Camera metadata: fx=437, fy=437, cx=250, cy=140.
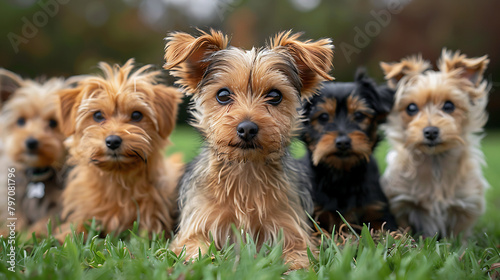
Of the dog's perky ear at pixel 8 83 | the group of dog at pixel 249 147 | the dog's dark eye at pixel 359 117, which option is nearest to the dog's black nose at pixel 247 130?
the group of dog at pixel 249 147

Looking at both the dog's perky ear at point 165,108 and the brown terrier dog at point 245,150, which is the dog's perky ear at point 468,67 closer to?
the brown terrier dog at point 245,150

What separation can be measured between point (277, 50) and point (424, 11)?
23.5 metres

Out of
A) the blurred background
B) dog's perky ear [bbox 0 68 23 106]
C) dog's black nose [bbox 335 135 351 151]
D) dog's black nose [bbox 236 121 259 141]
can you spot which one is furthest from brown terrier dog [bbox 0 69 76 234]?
the blurred background

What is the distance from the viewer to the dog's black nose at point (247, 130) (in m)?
3.36

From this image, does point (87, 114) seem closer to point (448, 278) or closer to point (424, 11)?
point (448, 278)

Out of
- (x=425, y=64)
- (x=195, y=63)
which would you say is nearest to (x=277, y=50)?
(x=195, y=63)

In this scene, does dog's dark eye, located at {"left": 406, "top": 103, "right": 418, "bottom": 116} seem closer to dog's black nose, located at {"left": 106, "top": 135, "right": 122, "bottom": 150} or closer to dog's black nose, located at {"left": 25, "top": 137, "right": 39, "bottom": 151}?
dog's black nose, located at {"left": 106, "top": 135, "right": 122, "bottom": 150}

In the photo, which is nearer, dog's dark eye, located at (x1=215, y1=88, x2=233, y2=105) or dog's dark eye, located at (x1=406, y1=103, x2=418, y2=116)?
dog's dark eye, located at (x1=215, y1=88, x2=233, y2=105)

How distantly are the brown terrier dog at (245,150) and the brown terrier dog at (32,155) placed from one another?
1.98m

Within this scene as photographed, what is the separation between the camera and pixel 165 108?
178 inches

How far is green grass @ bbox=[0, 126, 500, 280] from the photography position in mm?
2795

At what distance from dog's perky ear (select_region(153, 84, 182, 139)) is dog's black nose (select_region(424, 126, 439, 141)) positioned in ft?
8.79

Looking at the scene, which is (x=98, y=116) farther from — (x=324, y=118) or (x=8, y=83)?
(x=324, y=118)

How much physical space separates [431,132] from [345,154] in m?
1.09
